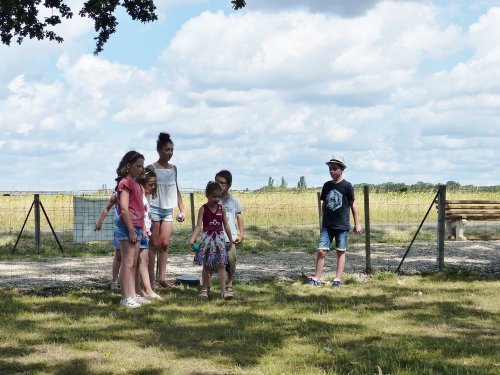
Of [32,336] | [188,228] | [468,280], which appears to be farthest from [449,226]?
[32,336]

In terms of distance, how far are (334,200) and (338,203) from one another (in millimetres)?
71

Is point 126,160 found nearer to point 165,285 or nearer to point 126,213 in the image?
point 126,213

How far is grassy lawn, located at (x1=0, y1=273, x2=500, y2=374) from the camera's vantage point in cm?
633

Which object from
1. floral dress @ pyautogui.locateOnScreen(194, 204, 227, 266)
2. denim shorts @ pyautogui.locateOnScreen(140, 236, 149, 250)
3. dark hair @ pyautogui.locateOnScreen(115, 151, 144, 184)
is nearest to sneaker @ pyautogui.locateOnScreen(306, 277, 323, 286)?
floral dress @ pyautogui.locateOnScreen(194, 204, 227, 266)

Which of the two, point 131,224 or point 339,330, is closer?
point 339,330

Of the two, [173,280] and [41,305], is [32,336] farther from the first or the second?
[173,280]

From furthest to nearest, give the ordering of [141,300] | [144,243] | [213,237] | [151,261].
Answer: [151,261]
[213,237]
[144,243]
[141,300]

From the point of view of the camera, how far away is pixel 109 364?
6402 millimetres

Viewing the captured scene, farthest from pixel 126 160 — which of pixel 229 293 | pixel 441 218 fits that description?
pixel 441 218

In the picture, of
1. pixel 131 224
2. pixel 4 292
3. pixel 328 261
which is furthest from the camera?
pixel 328 261

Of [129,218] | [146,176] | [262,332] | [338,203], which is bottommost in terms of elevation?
[262,332]

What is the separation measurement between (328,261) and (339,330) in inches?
290

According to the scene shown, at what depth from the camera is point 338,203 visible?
1094 cm

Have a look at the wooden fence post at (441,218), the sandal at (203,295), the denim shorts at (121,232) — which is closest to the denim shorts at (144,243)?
the denim shorts at (121,232)
